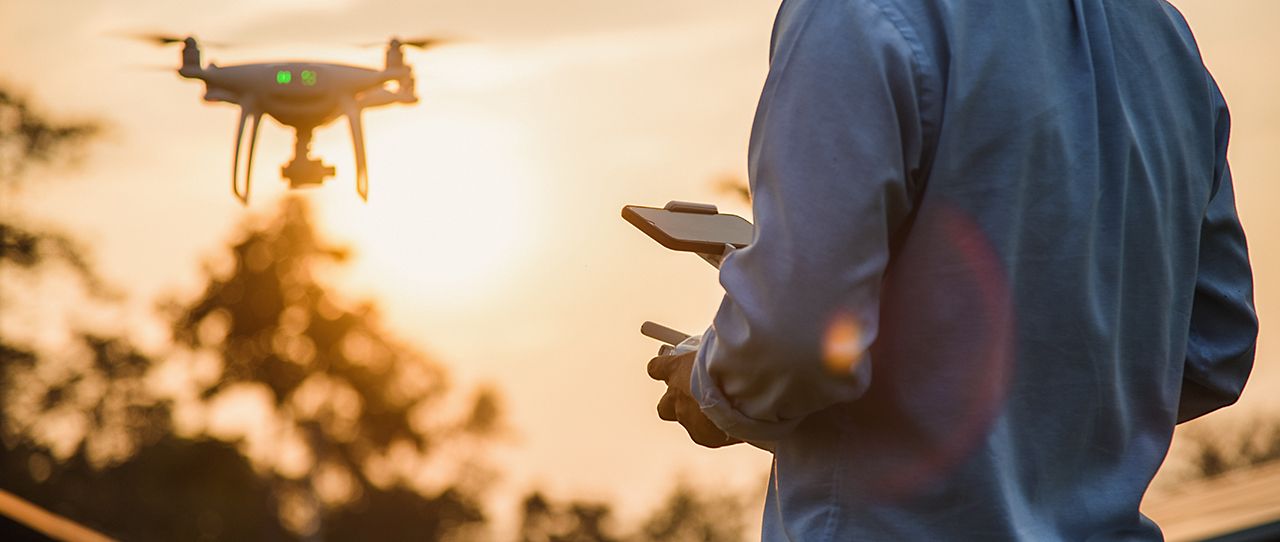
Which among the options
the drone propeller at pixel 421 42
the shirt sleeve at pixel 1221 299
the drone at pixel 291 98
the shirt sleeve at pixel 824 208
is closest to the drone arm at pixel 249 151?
the drone at pixel 291 98

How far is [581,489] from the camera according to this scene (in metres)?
20.3

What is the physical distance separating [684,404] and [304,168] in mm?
427

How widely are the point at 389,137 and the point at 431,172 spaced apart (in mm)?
90

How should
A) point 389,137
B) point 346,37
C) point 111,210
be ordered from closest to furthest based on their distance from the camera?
point 346,37 → point 389,137 → point 111,210

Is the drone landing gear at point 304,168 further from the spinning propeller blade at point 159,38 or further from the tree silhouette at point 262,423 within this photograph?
the tree silhouette at point 262,423

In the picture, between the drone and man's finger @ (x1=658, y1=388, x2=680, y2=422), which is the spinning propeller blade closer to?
the drone

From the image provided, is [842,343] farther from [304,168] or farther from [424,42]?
[424,42]

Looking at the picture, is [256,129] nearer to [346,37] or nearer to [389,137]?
[346,37]

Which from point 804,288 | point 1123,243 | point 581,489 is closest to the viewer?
point 804,288

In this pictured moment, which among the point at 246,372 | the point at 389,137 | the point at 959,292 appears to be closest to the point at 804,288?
the point at 959,292

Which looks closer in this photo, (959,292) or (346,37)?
(959,292)

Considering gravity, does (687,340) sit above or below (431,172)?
above

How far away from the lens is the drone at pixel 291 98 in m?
1.29

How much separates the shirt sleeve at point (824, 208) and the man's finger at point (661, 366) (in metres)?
0.15
